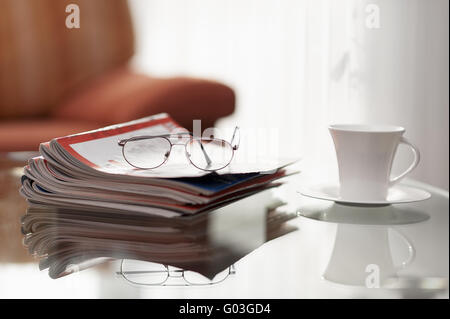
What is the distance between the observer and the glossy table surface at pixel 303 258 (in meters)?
0.53

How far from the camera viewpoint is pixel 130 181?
2.39ft

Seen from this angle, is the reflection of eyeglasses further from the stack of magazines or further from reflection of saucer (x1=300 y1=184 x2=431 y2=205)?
reflection of saucer (x1=300 y1=184 x2=431 y2=205)

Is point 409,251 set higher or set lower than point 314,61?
lower

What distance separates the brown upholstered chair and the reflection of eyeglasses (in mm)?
1364

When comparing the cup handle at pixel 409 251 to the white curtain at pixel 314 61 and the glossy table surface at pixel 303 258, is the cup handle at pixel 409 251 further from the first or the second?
the white curtain at pixel 314 61


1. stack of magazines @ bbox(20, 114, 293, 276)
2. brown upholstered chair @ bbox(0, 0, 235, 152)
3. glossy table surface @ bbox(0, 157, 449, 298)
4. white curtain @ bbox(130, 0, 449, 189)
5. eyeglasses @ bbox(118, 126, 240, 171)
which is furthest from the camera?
white curtain @ bbox(130, 0, 449, 189)

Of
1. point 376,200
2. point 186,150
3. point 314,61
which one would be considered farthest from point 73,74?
point 376,200

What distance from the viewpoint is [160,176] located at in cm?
72

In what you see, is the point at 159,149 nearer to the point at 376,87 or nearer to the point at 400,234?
the point at 400,234

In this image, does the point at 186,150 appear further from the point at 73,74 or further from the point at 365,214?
the point at 73,74

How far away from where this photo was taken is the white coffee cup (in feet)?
2.65

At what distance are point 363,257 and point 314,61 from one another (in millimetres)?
2234

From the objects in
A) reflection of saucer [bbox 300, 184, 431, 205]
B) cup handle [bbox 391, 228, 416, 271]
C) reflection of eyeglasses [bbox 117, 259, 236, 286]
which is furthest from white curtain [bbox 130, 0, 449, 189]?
reflection of eyeglasses [bbox 117, 259, 236, 286]
